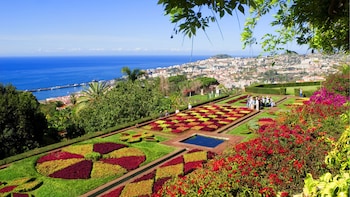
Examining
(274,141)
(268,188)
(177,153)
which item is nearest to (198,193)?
(268,188)

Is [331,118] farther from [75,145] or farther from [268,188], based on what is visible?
[75,145]

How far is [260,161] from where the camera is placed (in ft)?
22.6

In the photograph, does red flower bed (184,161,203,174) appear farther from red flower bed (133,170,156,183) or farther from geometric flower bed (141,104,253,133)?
geometric flower bed (141,104,253,133)

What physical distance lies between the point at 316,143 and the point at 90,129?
15490mm

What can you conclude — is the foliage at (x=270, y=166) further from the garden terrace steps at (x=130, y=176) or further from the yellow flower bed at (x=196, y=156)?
the yellow flower bed at (x=196, y=156)

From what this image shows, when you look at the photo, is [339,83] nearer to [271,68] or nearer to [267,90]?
[271,68]

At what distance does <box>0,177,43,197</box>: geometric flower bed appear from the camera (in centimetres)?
972

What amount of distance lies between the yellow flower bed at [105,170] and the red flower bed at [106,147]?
5.62 feet

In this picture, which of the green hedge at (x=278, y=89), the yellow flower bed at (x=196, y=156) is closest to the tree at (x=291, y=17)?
the yellow flower bed at (x=196, y=156)

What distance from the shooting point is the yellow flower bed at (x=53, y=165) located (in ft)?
A: 38.6

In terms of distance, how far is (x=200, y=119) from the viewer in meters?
20.5

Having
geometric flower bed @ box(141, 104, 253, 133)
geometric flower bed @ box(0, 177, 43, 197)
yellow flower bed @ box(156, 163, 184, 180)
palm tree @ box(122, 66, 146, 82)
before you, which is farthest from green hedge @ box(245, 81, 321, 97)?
geometric flower bed @ box(0, 177, 43, 197)

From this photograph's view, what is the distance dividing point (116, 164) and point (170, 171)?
257 cm

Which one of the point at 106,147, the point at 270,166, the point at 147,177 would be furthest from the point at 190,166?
the point at 270,166
